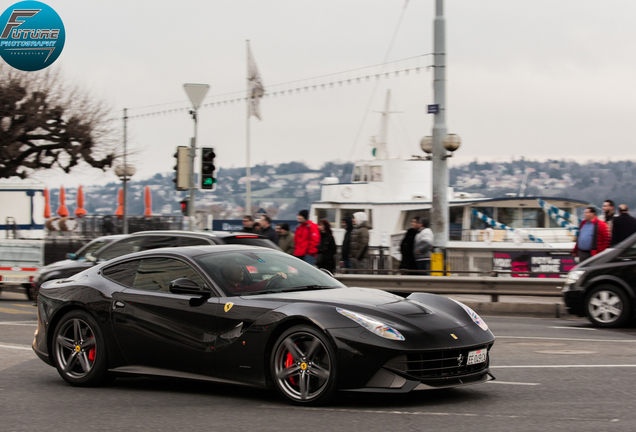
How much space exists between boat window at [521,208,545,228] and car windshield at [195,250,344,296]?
69.0 feet

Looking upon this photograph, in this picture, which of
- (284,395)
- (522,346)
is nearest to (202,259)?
(284,395)

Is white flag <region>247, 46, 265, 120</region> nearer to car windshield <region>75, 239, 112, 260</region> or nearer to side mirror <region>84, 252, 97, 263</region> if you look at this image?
car windshield <region>75, 239, 112, 260</region>

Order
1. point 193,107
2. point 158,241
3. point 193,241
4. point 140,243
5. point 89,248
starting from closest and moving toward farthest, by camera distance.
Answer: point 193,241, point 158,241, point 140,243, point 89,248, point 193,107

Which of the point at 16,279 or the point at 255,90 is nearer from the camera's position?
the point at 16,279

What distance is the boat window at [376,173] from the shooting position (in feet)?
103

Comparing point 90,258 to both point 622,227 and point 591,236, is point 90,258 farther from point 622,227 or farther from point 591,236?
point 622,227

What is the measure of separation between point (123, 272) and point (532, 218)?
21792 mm

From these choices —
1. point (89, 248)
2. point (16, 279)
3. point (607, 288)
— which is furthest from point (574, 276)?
point (16, 279)

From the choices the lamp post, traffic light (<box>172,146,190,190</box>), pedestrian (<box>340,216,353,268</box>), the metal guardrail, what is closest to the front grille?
the metal guardrail

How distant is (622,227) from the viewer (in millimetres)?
14383

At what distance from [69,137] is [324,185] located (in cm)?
1115

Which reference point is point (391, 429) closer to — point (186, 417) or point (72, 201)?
point (186, 417)

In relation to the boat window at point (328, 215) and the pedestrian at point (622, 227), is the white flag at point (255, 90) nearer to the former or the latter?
the boat window at point (328, 215)

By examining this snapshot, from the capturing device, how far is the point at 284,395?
5898 millimetres
